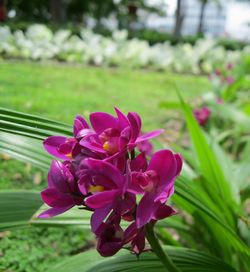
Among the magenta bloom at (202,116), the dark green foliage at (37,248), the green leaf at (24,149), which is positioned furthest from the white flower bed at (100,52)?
the green leaf at (24,149)

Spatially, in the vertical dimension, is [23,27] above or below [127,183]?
below

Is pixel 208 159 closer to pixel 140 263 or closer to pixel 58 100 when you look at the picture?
pixel 140 263

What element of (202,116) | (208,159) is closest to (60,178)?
(208,159)

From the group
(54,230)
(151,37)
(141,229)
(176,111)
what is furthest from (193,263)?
(151,37)

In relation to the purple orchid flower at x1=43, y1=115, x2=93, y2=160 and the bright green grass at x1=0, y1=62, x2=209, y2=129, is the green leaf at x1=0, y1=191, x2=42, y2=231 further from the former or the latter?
the bright green grass at x1=0, y1=62, x2=209, y2=129

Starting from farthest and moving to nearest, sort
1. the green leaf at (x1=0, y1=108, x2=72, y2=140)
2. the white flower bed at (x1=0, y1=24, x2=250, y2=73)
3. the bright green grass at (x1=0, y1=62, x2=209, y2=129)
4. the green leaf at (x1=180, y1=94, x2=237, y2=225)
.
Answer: the white flower bed at (x1=0, y1=24, x2=250, y2=73), the bright green grass at (x1=0, y1=62, x2=209, y2=129), the green leaf at (x1=180, y1=94, x2=237, y2=225), the green leaf at (x1=0, y1=108, x2=72, y2=140)

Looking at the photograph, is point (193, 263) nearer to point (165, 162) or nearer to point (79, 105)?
point (165, 162)

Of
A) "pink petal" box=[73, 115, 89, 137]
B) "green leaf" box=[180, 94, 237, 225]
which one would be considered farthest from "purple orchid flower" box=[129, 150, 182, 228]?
"green leaf" box=[180, 94, 237, 225]

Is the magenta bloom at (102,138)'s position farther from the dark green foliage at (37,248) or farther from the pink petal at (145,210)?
the dark green foliage at (37,248)
